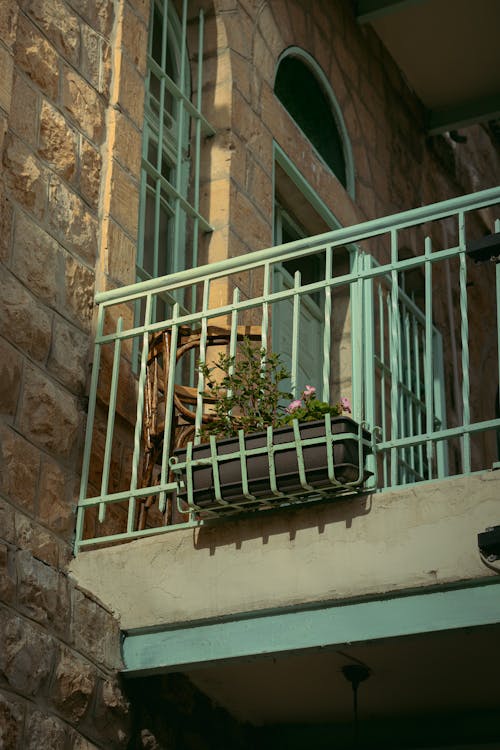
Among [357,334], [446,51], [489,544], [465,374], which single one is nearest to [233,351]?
[357,334]

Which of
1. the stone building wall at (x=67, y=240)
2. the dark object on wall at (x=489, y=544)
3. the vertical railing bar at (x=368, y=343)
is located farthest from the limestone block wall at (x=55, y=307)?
the dark object on wall at (x=489, y=544)

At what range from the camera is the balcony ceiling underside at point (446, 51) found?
33.6ft

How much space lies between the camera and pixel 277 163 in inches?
328

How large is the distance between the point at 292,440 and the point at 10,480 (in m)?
1.11

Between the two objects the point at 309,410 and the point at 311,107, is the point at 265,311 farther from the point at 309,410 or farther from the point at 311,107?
the point at 311,107

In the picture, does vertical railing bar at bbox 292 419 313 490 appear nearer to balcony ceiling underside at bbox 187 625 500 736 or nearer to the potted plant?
the potted plant

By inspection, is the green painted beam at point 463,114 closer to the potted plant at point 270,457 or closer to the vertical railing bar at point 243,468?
the potted plant at point 270,457

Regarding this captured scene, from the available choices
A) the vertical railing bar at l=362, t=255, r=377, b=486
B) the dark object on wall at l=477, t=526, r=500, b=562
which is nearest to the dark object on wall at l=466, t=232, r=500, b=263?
the vertical railing bar at l=362, t=255, r=377, b=486

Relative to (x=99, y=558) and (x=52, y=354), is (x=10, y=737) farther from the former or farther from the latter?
(x=52, y=354)

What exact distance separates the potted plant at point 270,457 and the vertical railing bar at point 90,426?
0.50 metres

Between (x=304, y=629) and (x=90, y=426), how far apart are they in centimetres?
135

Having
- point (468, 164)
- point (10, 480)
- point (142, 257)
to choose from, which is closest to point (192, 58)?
point (142, 257)

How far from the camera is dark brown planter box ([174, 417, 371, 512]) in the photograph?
15.8 feet

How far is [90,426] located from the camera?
5.61 metres
